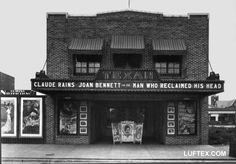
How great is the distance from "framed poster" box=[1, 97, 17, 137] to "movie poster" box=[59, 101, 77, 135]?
275 cm

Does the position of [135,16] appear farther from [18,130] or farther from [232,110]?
[232,110]

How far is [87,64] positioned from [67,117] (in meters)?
3.36

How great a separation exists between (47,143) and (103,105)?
540 cm

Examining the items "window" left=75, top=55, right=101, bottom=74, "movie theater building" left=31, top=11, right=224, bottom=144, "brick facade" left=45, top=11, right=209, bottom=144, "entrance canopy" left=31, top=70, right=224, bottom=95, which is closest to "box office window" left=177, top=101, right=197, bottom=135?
"movie theater building" left=31, top=11, right=224, bottom=144

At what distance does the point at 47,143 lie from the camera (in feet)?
62.8

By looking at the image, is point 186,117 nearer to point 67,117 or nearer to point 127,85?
point 127,85

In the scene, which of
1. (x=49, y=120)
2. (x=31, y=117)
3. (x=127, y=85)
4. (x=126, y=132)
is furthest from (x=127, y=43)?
(x=31, y=117)

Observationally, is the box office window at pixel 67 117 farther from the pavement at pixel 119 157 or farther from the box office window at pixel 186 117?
the box office window at pixel 186 117

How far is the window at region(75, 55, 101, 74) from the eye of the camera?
63.9ft

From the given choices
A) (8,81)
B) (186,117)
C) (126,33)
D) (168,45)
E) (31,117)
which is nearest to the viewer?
(168,45)

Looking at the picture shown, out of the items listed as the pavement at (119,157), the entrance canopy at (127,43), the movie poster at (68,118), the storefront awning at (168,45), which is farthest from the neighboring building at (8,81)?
the storefront awning at (168,45)

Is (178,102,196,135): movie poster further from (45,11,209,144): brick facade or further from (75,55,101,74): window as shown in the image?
(75,55,101,74): window

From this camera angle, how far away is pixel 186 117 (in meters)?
19.0

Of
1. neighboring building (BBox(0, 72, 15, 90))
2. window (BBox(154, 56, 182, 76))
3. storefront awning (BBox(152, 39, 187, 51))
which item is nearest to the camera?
storefront awning (BBox(152, 39, 187, 51))
